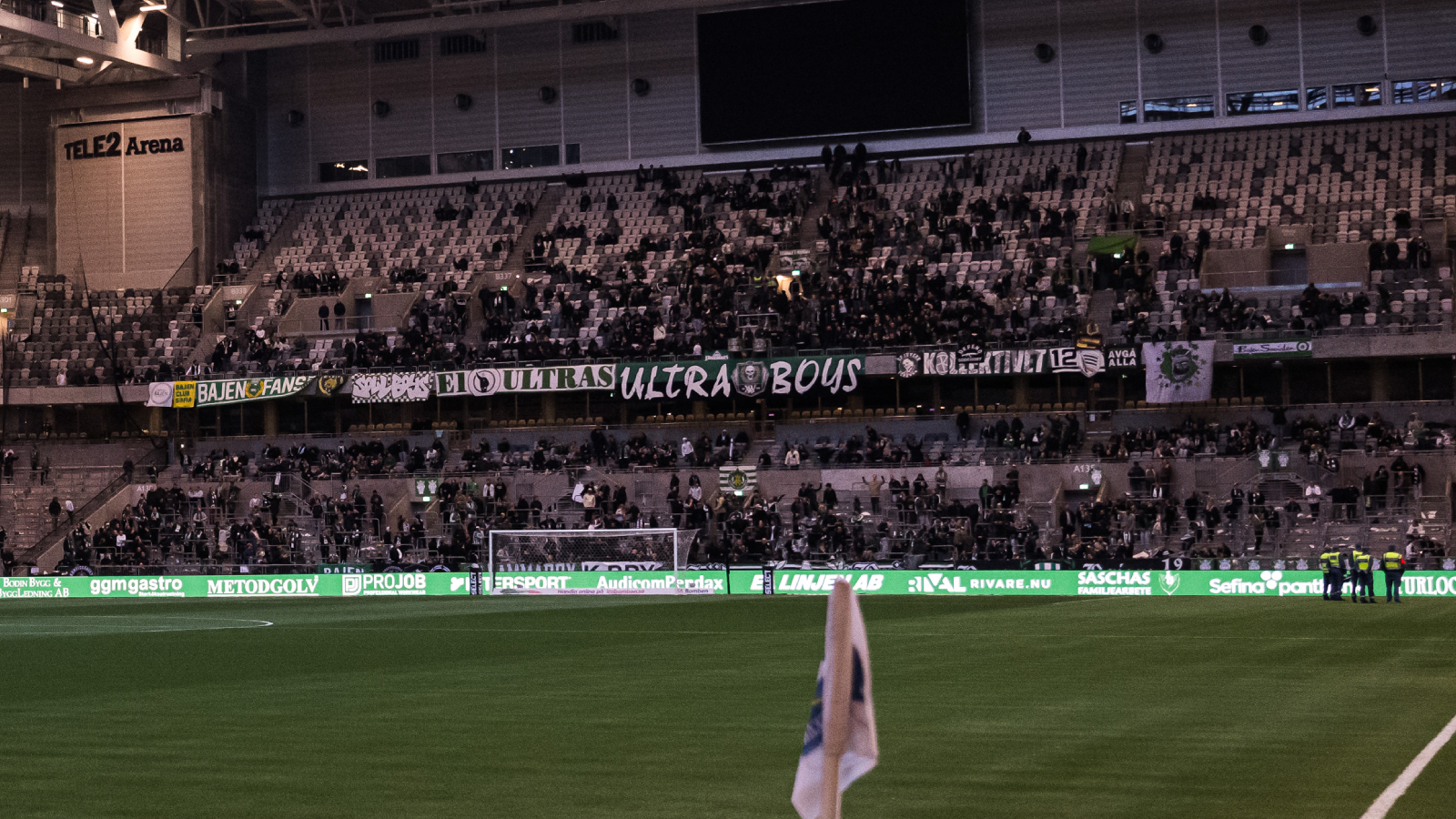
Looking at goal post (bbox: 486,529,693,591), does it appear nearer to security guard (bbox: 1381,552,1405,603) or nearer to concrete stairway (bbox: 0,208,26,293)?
security guard (bbox: 1381,552,1405,603)

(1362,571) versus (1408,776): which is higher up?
(1408,776)

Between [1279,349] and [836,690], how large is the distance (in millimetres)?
49496

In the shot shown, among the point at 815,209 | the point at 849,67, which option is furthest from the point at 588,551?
the point at 849,67

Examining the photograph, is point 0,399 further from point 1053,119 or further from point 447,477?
point 1053,119

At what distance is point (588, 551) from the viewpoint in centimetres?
4841

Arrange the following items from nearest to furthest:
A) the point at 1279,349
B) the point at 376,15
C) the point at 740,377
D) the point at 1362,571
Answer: the point at 1362,571 → the point at 1279,349 → the point at 740,377 → the point at 376,15

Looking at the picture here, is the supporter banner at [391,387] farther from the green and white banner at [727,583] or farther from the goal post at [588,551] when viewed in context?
the goal post at [588,551]

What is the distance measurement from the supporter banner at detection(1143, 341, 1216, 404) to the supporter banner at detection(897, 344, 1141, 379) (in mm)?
620

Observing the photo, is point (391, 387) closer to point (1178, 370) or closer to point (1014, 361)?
point (1014, 361)

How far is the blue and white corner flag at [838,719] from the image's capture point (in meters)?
4.46

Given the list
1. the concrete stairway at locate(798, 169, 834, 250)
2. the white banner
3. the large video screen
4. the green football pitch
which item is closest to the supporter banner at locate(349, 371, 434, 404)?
the white banner

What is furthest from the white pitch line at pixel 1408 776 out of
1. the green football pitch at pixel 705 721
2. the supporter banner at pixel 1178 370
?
the supporter banner at pixel 1178 370

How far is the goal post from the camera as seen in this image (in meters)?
47.9

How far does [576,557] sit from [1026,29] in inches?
1187
